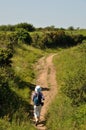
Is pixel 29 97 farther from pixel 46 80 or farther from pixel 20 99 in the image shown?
pixel 46 80

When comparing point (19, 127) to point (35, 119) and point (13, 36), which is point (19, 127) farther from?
point (13, 36)

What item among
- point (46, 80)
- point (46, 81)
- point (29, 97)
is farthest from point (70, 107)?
point (46, 80)

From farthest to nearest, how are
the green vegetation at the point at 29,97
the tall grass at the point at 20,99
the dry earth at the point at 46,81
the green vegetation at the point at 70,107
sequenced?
the dry earth at the point at 46,81 < the green vegetation at the point at 29,97 < the green vegetation at the point at 70,107 < the tall grass at the point at 20,99

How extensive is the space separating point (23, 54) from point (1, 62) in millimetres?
12365

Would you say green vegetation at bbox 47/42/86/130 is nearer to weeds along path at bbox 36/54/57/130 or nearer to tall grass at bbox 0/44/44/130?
weeds along path at bbox 36/54/57/130

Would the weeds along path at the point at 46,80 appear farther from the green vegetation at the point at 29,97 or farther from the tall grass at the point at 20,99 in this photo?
the tall grass at the point at 20,99

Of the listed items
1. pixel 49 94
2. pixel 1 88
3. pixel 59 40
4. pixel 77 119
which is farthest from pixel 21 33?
pixel 77 119

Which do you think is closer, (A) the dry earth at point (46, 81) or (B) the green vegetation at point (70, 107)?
(B) the green vegetation at point (70, 107)

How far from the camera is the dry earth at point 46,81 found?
60.1 feet

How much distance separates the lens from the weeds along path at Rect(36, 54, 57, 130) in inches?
725

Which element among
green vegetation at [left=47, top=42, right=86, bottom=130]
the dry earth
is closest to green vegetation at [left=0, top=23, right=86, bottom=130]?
green vegetation at [left=47, top=42, right=86, bottom=130]

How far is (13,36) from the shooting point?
1720 inches

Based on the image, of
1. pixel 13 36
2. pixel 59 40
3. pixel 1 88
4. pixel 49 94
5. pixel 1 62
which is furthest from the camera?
pixel 59 40

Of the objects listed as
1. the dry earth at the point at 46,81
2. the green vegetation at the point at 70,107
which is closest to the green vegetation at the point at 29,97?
the green vegetation at the point at 70,107
